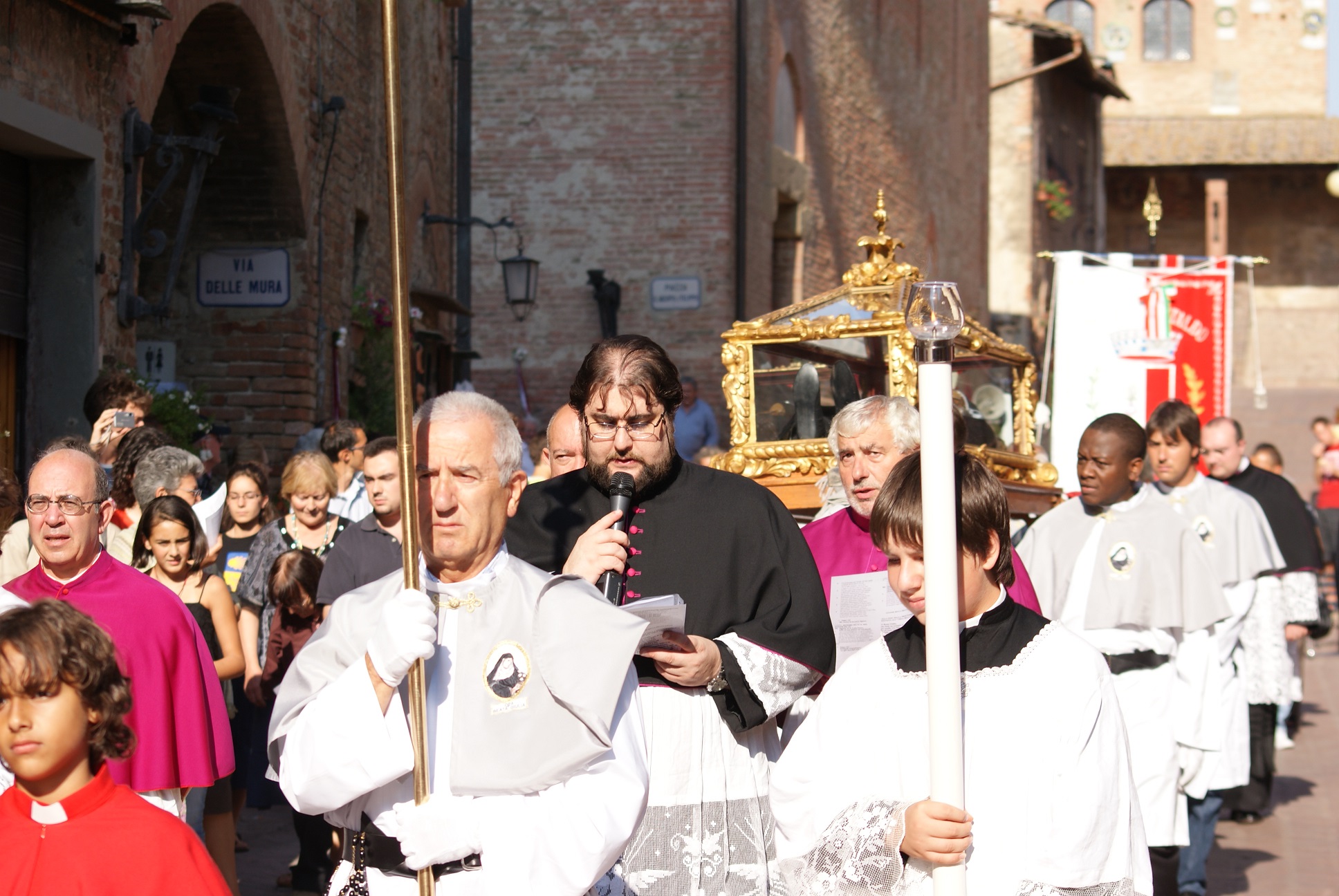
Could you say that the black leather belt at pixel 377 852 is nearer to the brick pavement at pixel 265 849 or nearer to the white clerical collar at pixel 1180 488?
the brick pavement at pixel 265 849

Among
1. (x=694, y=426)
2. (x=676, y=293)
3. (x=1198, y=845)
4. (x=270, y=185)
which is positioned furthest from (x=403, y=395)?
(x=676, y=293)

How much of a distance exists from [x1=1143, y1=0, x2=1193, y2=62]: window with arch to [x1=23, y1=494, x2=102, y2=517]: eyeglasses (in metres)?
51.4

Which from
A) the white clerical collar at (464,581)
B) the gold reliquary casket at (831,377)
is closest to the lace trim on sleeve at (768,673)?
the white clerical collar at (464,581)

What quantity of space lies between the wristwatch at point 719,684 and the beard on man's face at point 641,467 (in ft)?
1.53

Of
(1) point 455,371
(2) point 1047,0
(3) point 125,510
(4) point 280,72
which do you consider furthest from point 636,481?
(2) point 1047,0

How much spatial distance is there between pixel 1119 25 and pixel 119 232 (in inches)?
1845

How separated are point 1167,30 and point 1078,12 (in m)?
2.82

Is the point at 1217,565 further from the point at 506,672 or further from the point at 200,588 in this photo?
the point at 506,672

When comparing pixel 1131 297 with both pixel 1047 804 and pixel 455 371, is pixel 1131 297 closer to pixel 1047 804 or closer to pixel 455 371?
pixel 455 371

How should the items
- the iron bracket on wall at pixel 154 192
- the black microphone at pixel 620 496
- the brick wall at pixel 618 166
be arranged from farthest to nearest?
the brick wall at pixel 618 166, the iron bracket on wall at pixel 154 192, the black microphone at pixel 620 496

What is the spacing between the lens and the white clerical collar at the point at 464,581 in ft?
10.3

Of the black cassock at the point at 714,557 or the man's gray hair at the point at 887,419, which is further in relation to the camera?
the man's gray hair at the point at 887,419

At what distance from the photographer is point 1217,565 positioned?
8711 millimetres

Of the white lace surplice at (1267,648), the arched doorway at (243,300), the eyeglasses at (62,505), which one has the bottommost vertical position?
the white lace surplice at (1267,648)
